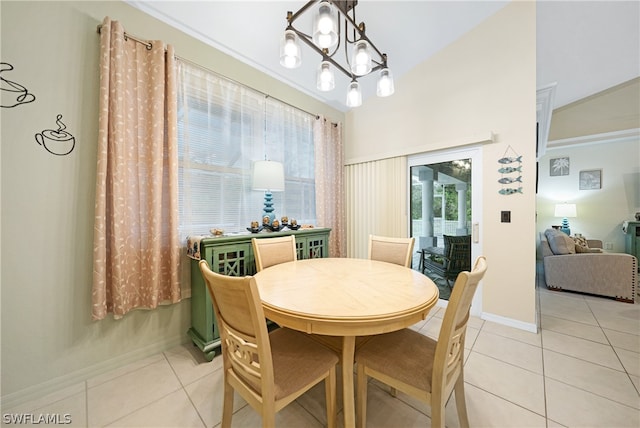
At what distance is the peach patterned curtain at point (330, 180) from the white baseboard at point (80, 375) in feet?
6.71

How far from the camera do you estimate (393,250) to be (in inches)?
83.4

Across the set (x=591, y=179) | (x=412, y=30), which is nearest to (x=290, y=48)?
(x=412, y=30)

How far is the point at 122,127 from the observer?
1.60m

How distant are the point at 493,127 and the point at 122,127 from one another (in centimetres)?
332

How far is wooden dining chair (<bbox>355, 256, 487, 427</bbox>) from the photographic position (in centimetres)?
91

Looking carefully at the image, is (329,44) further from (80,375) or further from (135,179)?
(80,375)

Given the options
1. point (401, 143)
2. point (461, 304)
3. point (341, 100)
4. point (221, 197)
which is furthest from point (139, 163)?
point (401, 143)

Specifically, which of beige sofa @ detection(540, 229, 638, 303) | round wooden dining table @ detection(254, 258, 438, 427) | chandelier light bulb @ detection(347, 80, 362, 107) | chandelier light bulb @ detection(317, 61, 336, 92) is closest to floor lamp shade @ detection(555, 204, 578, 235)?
beige sofa @ detection(540, 229, 638, 303)

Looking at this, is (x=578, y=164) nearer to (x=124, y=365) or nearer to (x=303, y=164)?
(x=303, y=164)

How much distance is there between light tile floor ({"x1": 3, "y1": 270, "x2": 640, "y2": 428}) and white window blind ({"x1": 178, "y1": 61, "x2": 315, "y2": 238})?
1.09 m

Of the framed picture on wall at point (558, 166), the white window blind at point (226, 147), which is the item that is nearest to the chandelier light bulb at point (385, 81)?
the white window blind at point (226, 147)

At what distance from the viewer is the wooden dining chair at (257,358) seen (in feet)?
2.87

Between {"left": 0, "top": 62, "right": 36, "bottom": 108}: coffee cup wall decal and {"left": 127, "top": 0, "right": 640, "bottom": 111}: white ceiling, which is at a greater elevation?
{"left": 127, "top": 0, "right": 640, "bottom": 111}: white ceiling

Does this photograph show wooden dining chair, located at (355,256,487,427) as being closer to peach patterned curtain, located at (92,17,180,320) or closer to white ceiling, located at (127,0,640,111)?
peach patterned curtain, located at (92,17,180,320)
